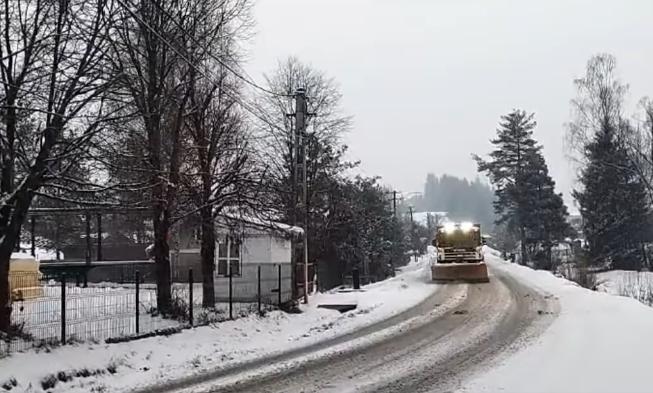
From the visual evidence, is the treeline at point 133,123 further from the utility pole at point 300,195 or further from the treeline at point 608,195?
the treeline at point 608,195

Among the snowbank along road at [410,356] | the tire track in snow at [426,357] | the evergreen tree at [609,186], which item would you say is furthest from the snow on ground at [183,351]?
the evergreen tree at [609,186]

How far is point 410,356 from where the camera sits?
44.2ft

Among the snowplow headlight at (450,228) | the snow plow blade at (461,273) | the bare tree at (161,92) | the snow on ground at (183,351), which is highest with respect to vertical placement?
the bare tree at (161,92)

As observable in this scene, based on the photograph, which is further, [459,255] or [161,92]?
[459,255]

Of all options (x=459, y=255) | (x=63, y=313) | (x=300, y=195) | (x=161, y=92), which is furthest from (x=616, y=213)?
(x=63, y=313)

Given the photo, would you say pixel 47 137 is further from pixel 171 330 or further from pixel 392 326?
pixel 392 326

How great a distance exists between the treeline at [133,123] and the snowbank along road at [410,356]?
5.33 m

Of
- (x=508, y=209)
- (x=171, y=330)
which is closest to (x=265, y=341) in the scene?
(x=171, y=330)

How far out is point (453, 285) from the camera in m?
31.7

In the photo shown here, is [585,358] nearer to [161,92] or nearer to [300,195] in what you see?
[161,92]

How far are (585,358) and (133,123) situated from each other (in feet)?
35.6

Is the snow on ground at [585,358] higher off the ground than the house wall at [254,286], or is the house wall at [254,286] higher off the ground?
the house wall at [254,286]

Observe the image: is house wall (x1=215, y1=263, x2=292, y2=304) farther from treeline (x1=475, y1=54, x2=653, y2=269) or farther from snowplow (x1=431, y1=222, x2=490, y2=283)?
treeline (x1=475, y1=54, x2=653, y2=269)

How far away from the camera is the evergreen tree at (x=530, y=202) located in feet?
223
